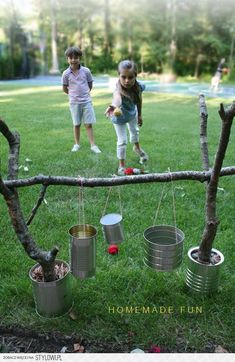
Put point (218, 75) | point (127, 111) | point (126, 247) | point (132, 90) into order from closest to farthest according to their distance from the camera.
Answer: point (126, 247) → point (132, 90) → point (127, 111) → point (218, 75)

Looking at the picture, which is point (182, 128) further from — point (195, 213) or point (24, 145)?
point (195, 213)

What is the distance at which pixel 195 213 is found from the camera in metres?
2.10

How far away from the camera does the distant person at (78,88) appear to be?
2736 millimetres

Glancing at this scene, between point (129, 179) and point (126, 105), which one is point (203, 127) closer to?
point (129, 179)

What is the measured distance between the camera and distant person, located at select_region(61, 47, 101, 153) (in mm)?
2736

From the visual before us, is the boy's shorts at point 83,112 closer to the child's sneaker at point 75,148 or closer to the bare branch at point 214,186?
the child's sneaker at point 75,148

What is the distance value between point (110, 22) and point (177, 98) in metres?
2.16

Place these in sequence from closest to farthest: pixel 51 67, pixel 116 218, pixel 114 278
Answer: pixel 116 218
pixel 114 278
pixel 51 67

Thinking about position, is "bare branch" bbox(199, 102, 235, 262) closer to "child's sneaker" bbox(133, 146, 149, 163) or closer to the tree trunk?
"child's sneaker" bbox(133, 146, 149, 163)

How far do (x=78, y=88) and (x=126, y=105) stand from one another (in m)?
0.60

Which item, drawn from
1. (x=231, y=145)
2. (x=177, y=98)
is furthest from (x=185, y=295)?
(x=177, y=98)

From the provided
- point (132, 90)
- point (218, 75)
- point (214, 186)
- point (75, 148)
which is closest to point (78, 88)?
point (75, 148)

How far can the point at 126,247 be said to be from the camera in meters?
1.77

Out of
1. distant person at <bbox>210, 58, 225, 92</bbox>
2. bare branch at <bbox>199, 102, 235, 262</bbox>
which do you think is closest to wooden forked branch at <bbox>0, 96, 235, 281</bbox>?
bare branch at <bbox>199, 102, 235, 262</bbox>
